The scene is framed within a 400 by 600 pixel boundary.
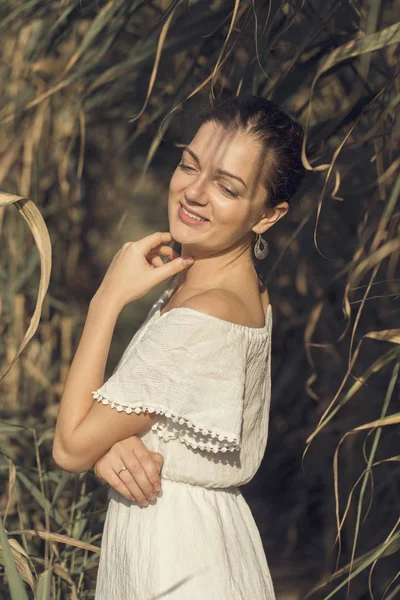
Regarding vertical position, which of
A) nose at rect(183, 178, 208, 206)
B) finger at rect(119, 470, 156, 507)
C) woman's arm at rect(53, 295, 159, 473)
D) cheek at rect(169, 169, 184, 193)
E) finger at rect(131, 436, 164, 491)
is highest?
cheek at rect(169, 169, 184, 193)

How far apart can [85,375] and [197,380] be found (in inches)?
6.1

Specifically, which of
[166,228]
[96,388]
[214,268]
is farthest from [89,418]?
[166,228]

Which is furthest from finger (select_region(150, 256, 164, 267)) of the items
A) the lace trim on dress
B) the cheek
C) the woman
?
the lace trim on dress

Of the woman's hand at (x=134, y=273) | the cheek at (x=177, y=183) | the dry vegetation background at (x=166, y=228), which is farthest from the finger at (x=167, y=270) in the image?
the dry vegetation background at (x=166, y=228)

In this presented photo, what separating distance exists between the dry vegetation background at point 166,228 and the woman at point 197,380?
0.22 m

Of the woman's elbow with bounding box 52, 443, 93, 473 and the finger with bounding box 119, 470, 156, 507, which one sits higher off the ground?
the woman's elbow with bounding box 52, 443, 93, 473

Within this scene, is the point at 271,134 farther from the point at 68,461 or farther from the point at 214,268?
the point at 68,461

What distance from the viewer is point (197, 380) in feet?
4.27

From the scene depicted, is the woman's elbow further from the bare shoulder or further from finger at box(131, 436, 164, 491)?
the bare shoulder

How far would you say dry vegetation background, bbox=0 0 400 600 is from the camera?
178cm

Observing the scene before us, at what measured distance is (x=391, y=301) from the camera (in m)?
2.11

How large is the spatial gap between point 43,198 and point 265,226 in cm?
87

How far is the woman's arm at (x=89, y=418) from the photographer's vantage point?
1.31 metres

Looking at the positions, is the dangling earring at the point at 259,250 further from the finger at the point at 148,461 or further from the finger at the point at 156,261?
the finger at the point at 148,461
